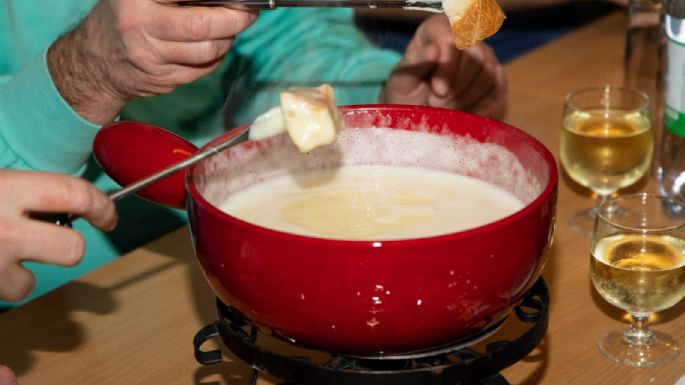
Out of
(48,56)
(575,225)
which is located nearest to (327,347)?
(575,225)

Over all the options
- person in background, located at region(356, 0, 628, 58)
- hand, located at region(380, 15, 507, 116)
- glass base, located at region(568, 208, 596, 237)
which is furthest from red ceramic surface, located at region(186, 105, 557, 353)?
person in background, located at region(356, 0, 628, 58)

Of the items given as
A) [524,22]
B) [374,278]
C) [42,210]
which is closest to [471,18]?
[374,278]

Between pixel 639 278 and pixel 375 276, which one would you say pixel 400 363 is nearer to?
pixel 375 276

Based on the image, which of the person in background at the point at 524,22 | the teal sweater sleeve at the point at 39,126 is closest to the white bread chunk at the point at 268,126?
the teal sweater sleeve at the point at 39,126

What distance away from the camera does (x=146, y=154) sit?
0.94m

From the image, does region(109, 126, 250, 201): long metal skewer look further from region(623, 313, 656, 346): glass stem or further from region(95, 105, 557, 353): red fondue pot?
region(623, 313, 656, 346): glass stem

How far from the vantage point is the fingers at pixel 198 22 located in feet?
3.30

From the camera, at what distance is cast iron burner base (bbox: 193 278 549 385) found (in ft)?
2.52

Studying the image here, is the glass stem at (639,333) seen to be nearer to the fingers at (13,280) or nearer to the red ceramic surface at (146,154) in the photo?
the red ceramic surface at (146,154)

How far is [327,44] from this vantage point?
1.79m

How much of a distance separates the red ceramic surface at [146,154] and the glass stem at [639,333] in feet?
1.55

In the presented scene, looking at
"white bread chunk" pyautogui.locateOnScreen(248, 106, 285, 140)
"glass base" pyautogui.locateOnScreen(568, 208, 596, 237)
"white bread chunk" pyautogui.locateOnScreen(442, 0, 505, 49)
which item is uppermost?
"white bread chunk" pyautogui.locateOnScreen(442, 0, 505, 49)

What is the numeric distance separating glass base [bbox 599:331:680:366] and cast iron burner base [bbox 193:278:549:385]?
17 cm

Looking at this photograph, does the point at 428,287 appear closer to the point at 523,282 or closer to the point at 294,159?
the point at 523,282
